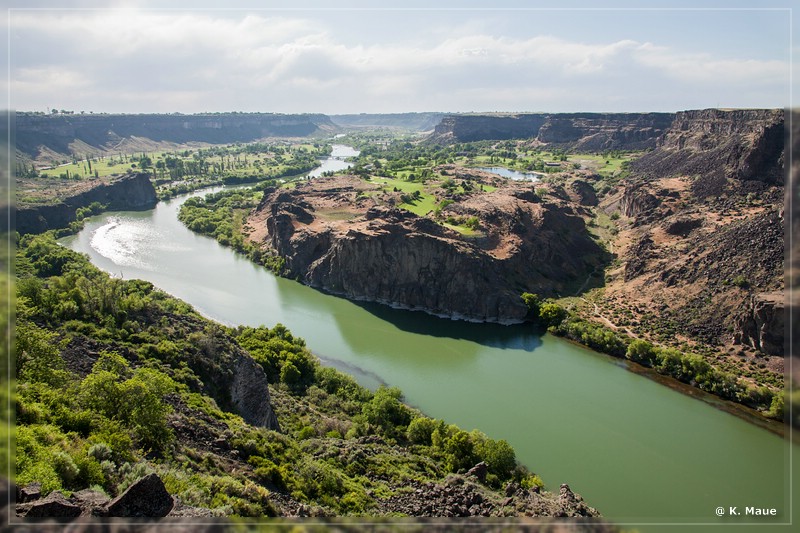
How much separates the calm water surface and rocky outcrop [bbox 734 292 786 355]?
21.9ft

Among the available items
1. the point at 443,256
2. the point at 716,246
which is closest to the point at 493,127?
the point at 716,246

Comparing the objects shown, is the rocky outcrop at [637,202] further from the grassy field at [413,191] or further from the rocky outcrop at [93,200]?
the rocky outcrop at [93,200]

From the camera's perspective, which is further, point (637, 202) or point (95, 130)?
point (95, 130)

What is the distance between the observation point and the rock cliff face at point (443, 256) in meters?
43.2

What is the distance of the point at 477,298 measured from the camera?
42469 mm

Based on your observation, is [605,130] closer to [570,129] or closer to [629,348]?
[570,129]

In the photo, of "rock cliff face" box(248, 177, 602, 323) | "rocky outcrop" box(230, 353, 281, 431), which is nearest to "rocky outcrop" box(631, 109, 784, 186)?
"rock cliff face" box(248, 177, 602, 323)

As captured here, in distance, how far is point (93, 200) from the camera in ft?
267

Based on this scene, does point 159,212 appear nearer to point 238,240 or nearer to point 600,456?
point 238,240

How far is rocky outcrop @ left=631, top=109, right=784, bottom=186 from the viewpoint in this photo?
51.2 metres

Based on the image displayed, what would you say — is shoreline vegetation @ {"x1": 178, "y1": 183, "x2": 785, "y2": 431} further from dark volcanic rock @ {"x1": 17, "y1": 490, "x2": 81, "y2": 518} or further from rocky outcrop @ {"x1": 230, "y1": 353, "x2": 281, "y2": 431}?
dark volcanic rock @ {"x1": 17, "y1": 490, "x2": 81, "y2": 518}

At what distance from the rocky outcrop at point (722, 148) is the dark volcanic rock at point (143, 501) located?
5993cm

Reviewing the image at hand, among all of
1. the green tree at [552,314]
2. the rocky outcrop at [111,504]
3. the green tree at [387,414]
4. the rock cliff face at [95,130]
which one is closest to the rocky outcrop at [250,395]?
the green tree at [387,414]

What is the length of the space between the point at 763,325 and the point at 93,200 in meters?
91.8
